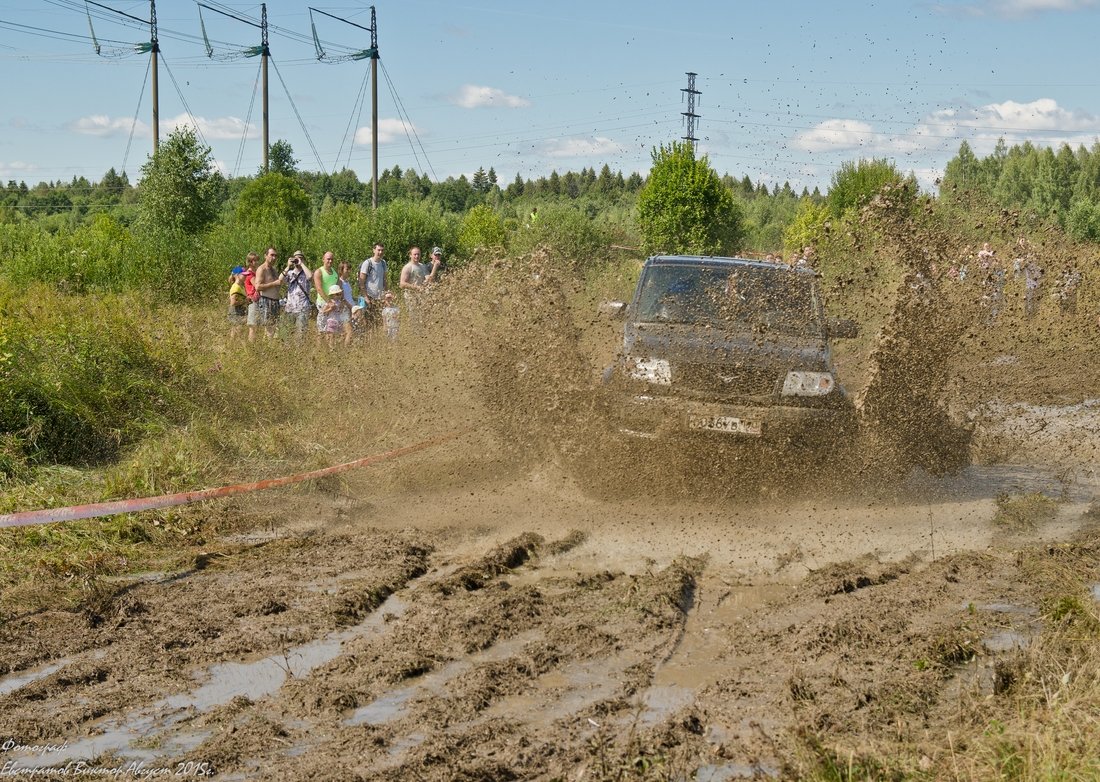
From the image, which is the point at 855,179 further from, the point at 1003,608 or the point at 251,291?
the point at 1003,608

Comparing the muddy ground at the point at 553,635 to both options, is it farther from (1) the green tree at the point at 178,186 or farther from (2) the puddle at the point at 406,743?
(1) the green tree at the point at 178,186

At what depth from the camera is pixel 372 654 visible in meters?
5.38

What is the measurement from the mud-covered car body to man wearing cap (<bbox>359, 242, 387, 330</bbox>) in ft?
33.1

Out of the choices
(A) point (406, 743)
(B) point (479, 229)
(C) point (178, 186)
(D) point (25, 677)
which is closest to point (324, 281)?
(D) point (25, 677)

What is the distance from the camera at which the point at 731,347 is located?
30.0 feet

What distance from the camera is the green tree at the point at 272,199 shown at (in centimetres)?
4397

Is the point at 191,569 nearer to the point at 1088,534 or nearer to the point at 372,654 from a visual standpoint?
the point at 372,654

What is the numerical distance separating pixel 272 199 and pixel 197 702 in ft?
138

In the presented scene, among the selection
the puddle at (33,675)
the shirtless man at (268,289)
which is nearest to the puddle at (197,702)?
the puddle at (33,675)

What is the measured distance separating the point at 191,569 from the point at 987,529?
573 centimetres

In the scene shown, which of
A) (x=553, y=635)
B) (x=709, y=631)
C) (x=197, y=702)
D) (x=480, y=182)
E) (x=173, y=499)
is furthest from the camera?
(x=480, y=182)

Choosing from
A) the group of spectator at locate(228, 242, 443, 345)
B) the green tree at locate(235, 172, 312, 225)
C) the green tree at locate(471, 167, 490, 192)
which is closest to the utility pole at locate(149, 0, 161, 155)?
the green tree at locate(235, 172, 312, 225)

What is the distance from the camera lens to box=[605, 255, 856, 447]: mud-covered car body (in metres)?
8.82

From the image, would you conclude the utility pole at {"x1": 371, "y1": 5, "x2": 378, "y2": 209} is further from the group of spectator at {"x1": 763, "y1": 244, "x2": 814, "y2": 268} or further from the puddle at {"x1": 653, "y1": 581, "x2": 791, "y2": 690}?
the puddle at {"x1": 653, "y1": 581, "x2": 791, "y2": 690}
